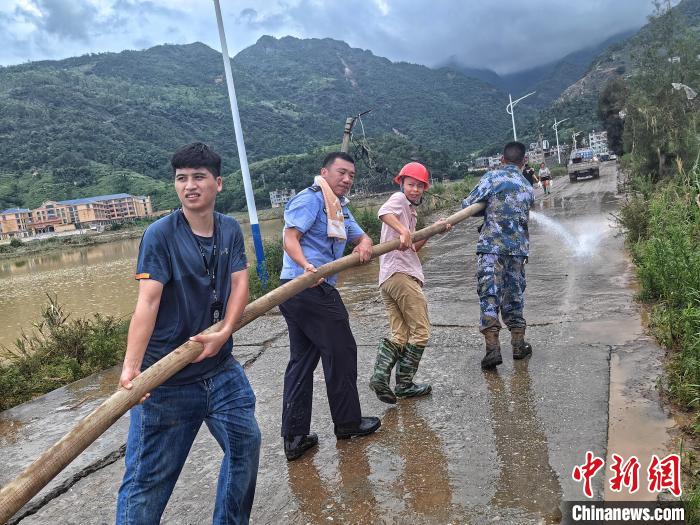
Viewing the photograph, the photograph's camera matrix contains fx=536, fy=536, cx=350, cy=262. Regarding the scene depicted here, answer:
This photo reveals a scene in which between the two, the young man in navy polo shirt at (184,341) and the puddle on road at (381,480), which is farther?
the puddle on road at (381,480)

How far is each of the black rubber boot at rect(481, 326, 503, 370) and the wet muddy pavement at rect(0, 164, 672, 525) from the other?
0.31 ft

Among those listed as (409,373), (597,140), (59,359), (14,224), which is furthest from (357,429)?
(597,140)

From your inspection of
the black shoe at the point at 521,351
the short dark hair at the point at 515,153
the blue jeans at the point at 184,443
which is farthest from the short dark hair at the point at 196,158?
the black shoe at the point at 521,351

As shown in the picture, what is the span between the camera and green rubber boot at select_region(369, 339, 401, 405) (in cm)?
370

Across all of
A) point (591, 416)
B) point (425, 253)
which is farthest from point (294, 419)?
point (425, 253)

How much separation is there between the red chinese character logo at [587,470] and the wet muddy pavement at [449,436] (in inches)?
1.6

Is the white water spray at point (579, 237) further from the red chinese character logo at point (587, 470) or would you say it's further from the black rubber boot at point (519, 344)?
the red chinese character logo at point (587, 470)

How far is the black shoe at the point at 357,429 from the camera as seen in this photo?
10.6 feet

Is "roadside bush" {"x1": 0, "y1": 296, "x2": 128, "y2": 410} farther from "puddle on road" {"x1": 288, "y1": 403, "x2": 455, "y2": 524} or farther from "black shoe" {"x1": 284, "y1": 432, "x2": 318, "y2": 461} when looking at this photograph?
"puddle on road" {"x1": 288, "y1": 403, "x2": 455, "y2": 524}

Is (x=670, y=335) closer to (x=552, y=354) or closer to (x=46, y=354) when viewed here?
A: (x=552, y=354)

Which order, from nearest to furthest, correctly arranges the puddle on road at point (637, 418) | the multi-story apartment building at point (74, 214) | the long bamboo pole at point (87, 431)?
the long bamboo pole at point (87, 431)
the puddle on road at point (637, 418)
the multi-story apartment building at point (74, 214)

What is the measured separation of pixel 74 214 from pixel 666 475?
305ft

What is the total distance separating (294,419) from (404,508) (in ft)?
2.95

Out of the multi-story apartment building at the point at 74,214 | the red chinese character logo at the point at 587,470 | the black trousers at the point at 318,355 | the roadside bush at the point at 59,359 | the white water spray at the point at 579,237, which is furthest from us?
the multi-story apartment building at the point at 74,214
